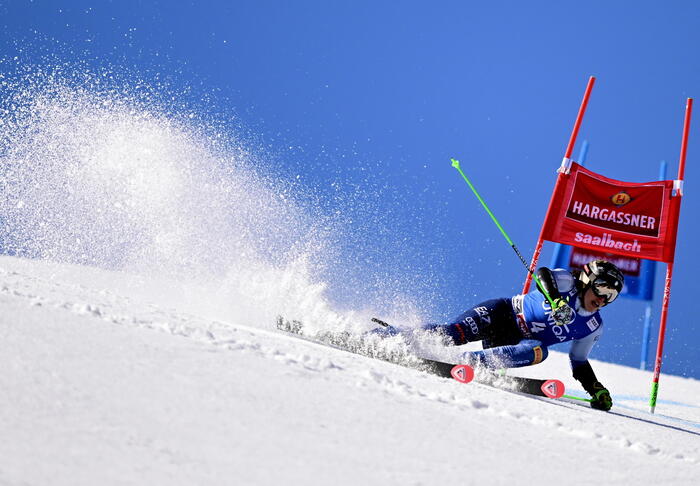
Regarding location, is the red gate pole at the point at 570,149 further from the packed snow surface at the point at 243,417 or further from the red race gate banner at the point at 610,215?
the packed snow surface at the point at 243,417

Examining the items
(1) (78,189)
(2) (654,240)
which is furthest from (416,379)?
(1) (78,189)

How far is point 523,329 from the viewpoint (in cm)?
453

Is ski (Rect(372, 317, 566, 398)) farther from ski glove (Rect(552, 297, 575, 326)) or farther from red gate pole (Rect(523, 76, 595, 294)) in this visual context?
red gate pole (Rect(523, 76, 595, 294))

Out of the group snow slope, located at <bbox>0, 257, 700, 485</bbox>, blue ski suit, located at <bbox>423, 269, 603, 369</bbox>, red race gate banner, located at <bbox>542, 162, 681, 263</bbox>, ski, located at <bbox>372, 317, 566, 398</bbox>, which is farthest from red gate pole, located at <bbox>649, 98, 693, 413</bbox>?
snow slope, located at <bbox>0, 257, 700, 485</bbox>

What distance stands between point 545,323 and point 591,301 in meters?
0.35

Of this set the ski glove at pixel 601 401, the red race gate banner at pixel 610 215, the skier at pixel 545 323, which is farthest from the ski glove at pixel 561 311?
the red race gate banner at pixel 610 215

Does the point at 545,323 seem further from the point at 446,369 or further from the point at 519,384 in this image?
the point at 446,369

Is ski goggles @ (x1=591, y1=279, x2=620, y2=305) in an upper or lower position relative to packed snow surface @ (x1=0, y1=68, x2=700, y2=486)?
upper

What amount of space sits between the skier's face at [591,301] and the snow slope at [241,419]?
4.56 ft

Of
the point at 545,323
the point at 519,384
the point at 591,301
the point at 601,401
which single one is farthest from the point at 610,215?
the point at 519,384

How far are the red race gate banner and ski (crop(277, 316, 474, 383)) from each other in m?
2.65

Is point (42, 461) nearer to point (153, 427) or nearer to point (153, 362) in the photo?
point (153, 427)

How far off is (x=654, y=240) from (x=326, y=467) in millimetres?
5273

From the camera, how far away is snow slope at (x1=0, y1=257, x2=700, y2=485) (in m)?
1.30
